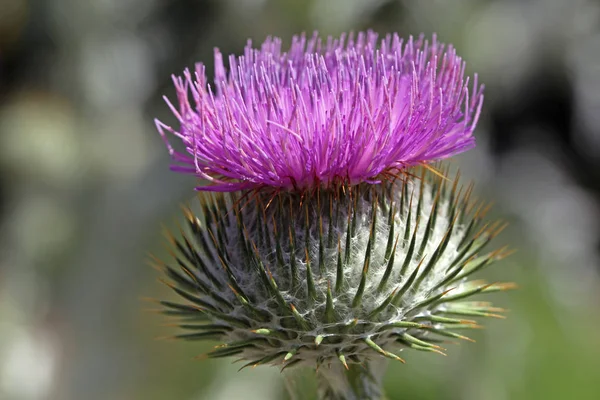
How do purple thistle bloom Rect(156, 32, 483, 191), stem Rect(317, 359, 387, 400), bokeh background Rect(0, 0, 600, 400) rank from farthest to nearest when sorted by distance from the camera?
bokeh background Rect(0, 0, 600, 400)
stem Rect(317, 359, 387, 400)
purple thistle bloom Rect(156, 32, 483, 191)

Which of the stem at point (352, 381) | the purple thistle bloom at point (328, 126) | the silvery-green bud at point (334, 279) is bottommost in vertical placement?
the stem at point (352, 381)

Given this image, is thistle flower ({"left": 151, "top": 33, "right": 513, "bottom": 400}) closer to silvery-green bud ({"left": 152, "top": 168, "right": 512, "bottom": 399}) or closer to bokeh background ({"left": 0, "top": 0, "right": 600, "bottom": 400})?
silvery-green bud ({"left": 152, "top": 168, "right": 512, "bottom": 399})

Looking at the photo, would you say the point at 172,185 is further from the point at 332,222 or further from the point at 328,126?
the point at 328,126

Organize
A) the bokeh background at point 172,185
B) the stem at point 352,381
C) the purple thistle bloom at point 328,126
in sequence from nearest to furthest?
the purple thistle bloom at point 328,126
the stem at point 352,381
the bokeh background at point 172,185

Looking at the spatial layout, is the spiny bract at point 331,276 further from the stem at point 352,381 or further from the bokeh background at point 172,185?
the bokeh background at point 172,185

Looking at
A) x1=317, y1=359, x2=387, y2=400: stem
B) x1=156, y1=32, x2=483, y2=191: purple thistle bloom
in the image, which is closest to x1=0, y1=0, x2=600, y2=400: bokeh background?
x1=317, y1=359, x2=387, y2=400: stem

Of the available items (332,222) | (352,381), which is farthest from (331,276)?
(352,381)

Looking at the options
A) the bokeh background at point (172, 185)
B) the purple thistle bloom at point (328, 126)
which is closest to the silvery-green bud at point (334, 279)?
the purple thistle bloom at point (328, 126)
